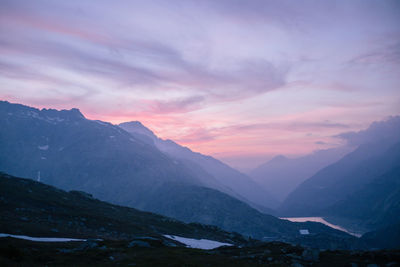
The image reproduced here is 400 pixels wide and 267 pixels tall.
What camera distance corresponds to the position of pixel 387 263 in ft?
125

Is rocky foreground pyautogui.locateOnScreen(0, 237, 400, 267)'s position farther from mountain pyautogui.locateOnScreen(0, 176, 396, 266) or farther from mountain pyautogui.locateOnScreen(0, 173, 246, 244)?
mountain pyautogui.locateOnScreen(0, 173, 246, 244)

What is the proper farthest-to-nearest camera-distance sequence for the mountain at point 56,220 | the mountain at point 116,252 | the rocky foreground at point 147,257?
the mountain at point 56,220
the mountain at point 116,252
the rocky foreground at point 147,257

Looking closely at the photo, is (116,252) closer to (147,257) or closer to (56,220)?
(147,257)

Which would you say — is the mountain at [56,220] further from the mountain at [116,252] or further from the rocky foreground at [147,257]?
the rocky foreground at [147,257]

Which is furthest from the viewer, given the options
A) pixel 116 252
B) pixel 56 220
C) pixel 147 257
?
pixel 56 220

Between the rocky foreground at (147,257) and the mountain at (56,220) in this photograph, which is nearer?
the rocky foreground at (147,257)

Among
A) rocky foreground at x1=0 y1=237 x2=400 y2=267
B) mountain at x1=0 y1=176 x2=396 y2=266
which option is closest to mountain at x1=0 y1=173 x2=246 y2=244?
mountain at x1=0 y1=176 x2=396 y2=266

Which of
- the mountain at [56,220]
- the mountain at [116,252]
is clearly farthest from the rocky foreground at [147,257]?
the mountain at [56,220]

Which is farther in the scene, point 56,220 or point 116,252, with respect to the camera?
point 56,220

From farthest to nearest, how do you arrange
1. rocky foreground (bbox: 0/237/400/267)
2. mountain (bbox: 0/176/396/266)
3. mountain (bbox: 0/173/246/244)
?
1. mountain (bbox: 0/173/246/244)
2. mountain (bbox: 0/176/396/266)
3. rocky foreground (bbox: 0/237/400/267)

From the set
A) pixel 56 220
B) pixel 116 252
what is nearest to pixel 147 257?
pixel 116 252

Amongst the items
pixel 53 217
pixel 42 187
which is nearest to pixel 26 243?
pixel 53 217

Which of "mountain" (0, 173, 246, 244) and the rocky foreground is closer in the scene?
the rocky foreground

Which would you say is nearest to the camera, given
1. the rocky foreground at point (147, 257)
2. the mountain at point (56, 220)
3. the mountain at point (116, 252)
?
the rocky foreground at point (147, 257)
